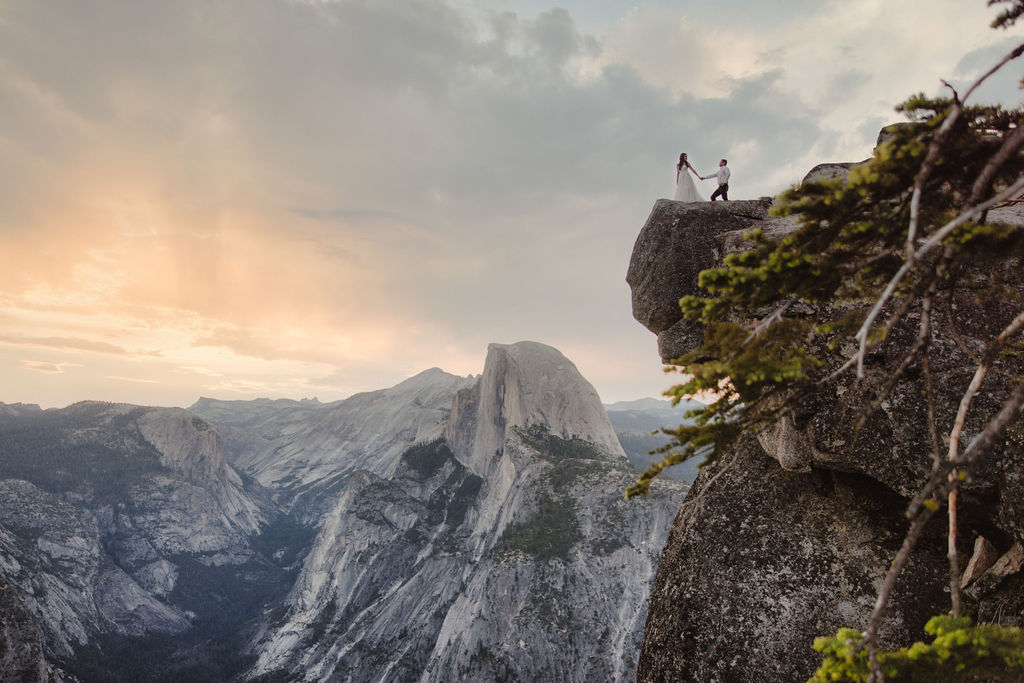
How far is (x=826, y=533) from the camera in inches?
343

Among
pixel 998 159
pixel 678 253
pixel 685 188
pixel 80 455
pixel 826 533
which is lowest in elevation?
pixel 80 455

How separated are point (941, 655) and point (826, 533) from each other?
6753 millimetres

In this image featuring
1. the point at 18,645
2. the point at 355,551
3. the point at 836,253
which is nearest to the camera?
the point at 836,253

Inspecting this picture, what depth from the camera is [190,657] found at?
103 meters

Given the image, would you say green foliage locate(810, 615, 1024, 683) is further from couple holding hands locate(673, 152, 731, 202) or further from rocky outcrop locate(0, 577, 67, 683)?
rocky outcrop locate(0, 577, 67, 683)

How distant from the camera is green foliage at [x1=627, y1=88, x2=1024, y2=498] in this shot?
3795 mm

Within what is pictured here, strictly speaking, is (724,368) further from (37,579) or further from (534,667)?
(37,579)

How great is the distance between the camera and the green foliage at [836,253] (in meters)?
3.79

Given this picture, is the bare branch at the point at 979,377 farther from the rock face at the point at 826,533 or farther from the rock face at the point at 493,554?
the rock face at the point at 493,554

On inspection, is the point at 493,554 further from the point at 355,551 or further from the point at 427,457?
the point at 427,457

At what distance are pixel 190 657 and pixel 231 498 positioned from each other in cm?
7660

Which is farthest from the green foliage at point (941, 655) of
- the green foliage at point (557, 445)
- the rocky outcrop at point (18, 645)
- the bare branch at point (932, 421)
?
the rocky outcrop at point (18, 645)

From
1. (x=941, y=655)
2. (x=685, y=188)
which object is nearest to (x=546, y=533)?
(x=685, y=188)

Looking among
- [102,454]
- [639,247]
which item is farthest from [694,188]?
[102,454]
